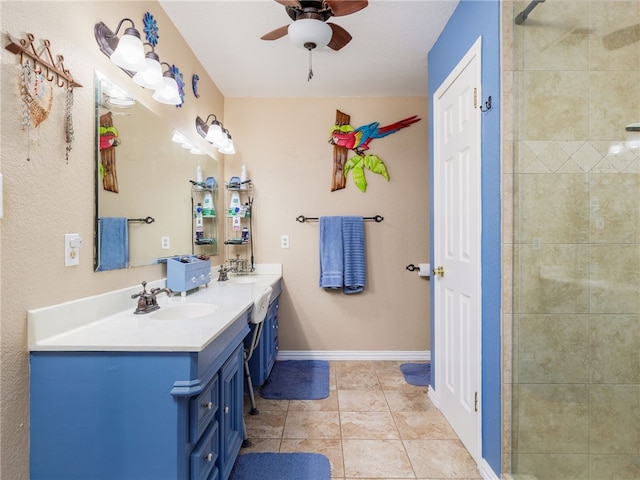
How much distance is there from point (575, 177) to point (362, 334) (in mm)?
2178

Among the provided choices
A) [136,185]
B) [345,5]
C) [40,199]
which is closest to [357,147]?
[345,5]

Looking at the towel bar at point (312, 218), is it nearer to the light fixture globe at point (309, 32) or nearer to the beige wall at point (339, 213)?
the beige wall at point (339, 213)

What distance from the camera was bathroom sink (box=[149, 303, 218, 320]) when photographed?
1602mm

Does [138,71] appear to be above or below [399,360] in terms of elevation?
above

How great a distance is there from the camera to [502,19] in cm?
141

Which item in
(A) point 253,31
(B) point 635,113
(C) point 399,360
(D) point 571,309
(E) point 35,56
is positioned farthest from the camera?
(C) point 399,360

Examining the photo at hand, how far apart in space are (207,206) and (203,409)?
A: 69.3 inches

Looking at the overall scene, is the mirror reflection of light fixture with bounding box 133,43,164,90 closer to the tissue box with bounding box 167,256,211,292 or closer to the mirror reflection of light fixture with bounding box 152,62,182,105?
the mirror reflection of light fixture with bounding box 152,62,182,105

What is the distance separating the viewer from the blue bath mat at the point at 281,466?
1577mm

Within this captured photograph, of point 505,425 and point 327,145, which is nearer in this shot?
point 505,425

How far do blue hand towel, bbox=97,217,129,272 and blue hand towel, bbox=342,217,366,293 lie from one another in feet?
5.94

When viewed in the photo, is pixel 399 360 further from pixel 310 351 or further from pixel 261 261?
pixel 261 261

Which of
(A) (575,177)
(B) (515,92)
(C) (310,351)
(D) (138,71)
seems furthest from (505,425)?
(D) (138,71)

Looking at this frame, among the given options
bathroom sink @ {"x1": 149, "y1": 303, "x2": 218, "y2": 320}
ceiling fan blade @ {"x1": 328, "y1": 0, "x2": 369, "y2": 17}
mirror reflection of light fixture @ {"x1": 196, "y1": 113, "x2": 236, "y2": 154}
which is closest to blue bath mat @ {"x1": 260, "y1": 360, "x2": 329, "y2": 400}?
bathroom sink @ {"x1": 149, "y1": 303, "x2": 218, "y2": 320}
